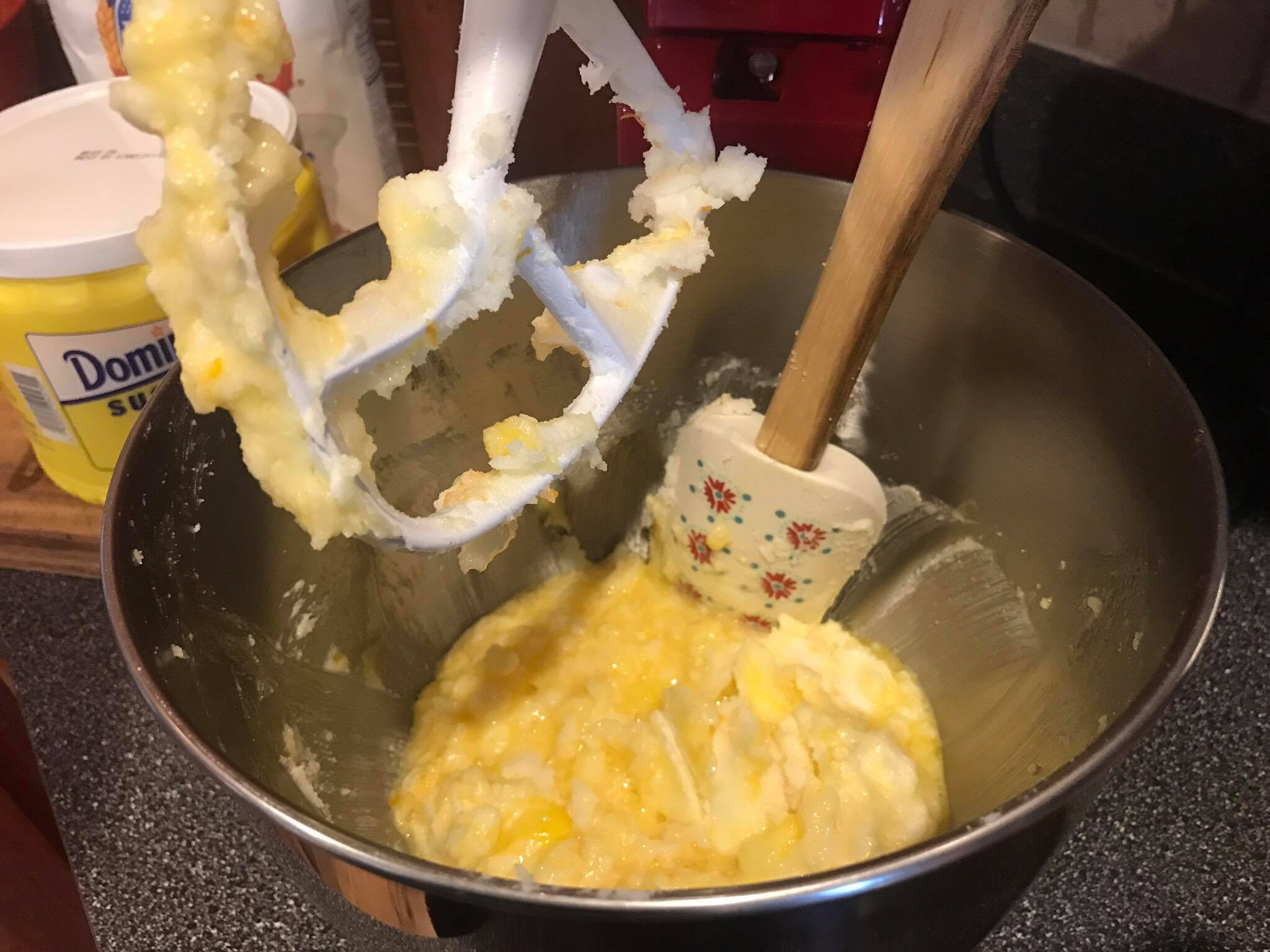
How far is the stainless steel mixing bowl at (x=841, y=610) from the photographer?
1.27 ft

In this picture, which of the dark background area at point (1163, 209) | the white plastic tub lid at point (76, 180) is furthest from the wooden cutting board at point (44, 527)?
the dark background area at point (1163, 209)

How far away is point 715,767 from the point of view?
705mm

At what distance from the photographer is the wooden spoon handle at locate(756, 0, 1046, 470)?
18.3 inches

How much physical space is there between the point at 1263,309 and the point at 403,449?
2.41 ft

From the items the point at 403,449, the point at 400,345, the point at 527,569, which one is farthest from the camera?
the point at 527,569

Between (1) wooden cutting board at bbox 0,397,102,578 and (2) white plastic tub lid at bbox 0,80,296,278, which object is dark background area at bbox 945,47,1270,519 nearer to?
(2) white plastic tub lid at bbox 0,80,296,278

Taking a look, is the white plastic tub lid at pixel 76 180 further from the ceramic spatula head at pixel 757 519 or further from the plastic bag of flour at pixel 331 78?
the ceramic spatula head at pixel 757 519

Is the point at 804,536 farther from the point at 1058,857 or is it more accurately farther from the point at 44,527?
the point at 44,527

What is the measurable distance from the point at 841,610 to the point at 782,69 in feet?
1.54

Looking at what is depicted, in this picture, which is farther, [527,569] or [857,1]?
[527,569]

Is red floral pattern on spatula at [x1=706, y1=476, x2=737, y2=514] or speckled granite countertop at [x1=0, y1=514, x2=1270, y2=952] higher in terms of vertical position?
red floral pattern on spatula at [x1=706, y1=476, x2=737, y2=514]

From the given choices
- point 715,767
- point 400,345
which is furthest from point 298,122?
point 715,767

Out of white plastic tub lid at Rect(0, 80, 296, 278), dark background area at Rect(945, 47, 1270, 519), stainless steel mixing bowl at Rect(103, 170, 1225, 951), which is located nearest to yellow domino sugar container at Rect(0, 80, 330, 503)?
white plastic tub lid at Rect(0, 80, 296, 278)

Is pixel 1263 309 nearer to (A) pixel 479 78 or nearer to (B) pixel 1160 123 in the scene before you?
(B) pixel 1160 123
